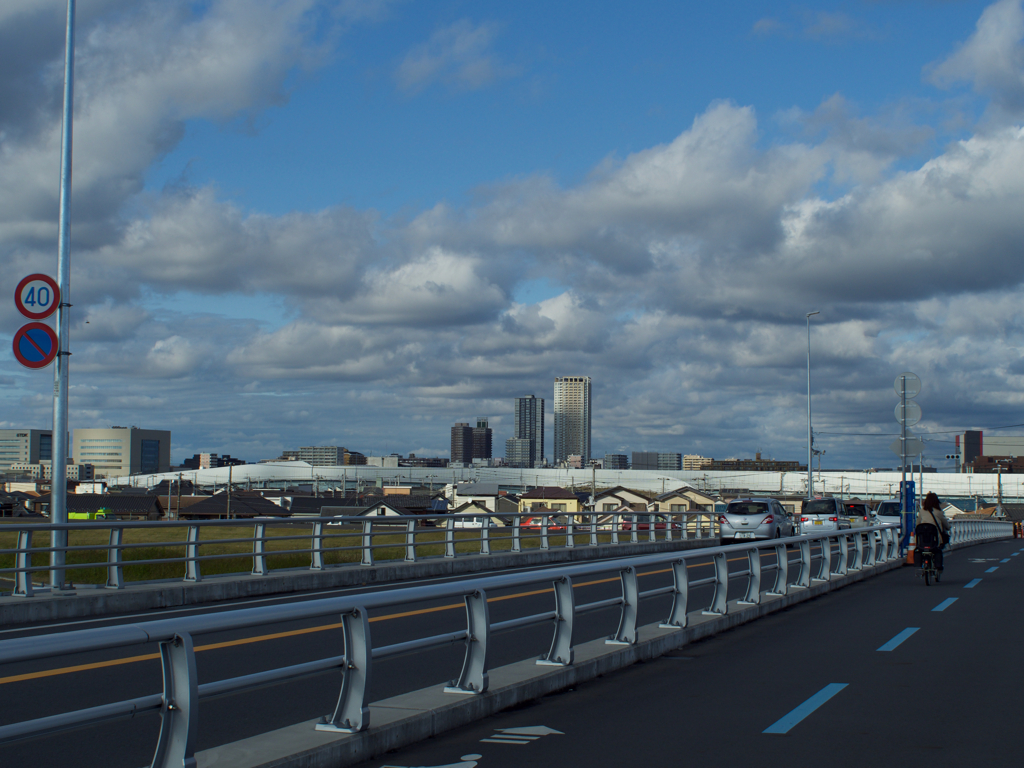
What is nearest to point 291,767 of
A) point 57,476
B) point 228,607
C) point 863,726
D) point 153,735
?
point 153,735

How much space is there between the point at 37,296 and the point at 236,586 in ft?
17.7

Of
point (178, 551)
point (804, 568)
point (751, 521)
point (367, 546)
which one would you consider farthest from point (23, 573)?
point (178, 551)

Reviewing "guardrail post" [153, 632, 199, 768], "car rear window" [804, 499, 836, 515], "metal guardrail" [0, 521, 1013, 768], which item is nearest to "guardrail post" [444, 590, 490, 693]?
"metal guardrail" [0, 521, 1013, 768]

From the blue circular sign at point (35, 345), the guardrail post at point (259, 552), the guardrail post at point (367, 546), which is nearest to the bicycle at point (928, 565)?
the guardrail post at point (367, 546)

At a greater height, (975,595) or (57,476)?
(57,476)

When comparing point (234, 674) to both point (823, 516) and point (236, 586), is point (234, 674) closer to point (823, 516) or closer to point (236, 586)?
point (236, 586)

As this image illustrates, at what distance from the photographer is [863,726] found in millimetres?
7363

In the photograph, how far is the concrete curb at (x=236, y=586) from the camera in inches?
529

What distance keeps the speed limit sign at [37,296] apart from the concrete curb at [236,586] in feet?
13.8

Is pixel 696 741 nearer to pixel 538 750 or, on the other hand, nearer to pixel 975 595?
pixel 538 750

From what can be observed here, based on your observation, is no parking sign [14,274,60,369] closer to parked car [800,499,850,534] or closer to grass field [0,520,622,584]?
grass field [0,520,622,584]

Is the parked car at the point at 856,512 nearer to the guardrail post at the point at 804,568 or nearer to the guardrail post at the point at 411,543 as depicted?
the guardrail post at the point at 411,543

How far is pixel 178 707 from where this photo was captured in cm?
499

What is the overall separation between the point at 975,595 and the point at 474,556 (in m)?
10.4
